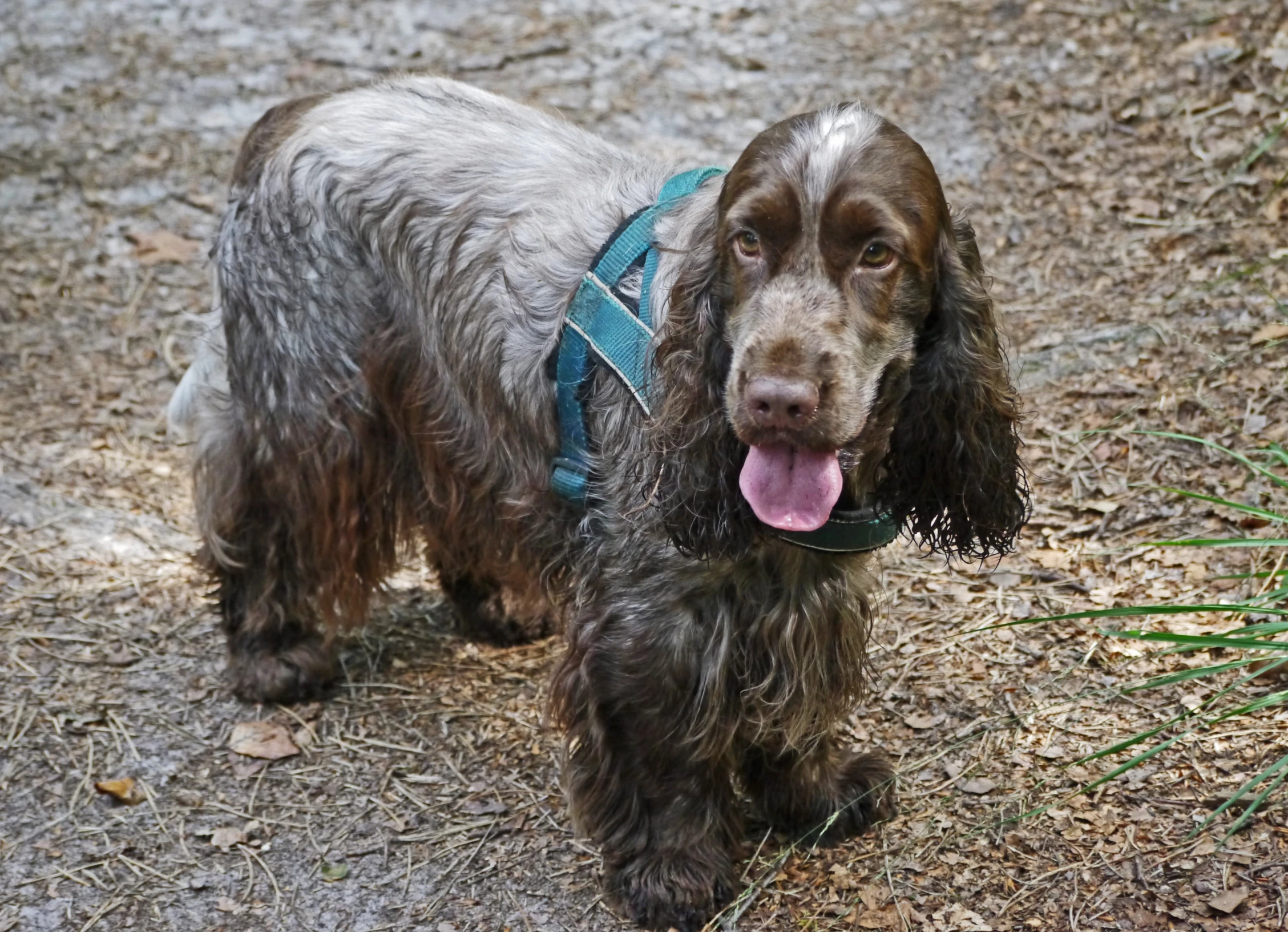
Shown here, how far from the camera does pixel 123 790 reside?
3965 mm

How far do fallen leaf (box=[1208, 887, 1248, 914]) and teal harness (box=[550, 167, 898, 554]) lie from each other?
1055 millimetres

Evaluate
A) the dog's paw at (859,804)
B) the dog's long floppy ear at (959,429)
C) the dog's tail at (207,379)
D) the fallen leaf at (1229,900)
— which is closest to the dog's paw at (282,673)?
the dog's tail at (207,379)

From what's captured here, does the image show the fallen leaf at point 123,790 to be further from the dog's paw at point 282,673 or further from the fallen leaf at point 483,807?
the fallen leaf at point 483,807

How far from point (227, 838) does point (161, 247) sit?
376 cm

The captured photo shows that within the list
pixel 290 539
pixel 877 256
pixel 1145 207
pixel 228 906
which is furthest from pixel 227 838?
pixel 1145 207

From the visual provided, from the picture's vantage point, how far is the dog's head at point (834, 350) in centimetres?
266

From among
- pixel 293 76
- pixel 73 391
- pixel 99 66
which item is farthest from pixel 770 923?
pixel 99 66

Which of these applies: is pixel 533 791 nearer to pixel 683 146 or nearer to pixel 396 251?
pixel 396 251

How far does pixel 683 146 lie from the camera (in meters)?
6.89

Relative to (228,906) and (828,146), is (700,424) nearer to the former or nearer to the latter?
(828,146)

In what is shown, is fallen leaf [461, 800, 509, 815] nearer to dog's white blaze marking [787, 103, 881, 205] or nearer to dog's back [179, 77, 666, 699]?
dog's back [179, 77, 666, 699]

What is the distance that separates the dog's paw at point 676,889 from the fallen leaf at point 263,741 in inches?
49.3

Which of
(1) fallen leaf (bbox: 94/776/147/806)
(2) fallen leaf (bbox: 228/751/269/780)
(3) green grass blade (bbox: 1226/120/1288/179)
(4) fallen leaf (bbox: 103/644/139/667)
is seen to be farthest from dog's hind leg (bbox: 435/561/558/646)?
(3) green grass blade (bbox: 1226/120/1288/179)

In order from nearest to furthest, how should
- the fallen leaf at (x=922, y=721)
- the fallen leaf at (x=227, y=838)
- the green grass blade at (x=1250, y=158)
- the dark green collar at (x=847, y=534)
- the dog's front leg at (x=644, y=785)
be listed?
the dark green collar at (x=847, y=534) → the dog's front leg at (x=644, y=785) → the fallen leaf at (x=227, y=838) → the fallen leaf at (x=922, y=721) → the green grass blade at (x=1250, y=158)
